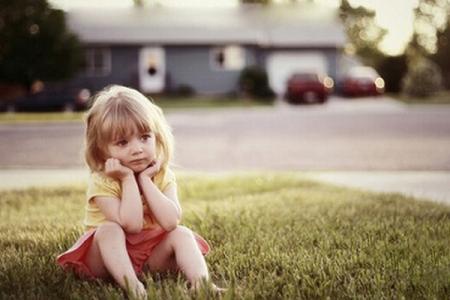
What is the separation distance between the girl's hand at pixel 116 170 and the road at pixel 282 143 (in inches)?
118

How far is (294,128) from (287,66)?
1934 centimetres

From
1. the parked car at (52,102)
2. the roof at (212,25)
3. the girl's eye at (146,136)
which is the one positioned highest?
the roof at (212,25)

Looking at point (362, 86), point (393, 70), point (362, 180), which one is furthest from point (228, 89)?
point (362, 180)

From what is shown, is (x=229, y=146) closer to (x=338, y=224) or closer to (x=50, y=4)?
(x=338, y=224)

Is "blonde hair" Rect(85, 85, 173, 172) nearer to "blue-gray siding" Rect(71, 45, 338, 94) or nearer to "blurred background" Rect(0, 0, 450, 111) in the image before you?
"blurred background" Rect(0, 0, 450, 111)

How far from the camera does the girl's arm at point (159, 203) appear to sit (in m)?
2.98

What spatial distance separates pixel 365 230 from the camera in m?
4.16

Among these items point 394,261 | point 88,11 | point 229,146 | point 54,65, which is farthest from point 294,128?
point 88,11

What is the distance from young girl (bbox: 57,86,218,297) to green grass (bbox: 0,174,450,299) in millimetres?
108

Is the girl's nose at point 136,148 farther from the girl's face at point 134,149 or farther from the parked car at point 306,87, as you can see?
the parked car at point 306,87

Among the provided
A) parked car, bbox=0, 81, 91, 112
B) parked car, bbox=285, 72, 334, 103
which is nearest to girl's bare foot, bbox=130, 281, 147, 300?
parked car, bbox=0, 81, 91, 112

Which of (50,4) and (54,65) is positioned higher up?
(50,4)

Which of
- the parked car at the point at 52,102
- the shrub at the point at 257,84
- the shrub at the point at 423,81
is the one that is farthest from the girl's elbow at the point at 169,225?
the shrub at the point at 423,81

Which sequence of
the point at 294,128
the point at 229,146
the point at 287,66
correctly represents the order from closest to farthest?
the point at 229,146 < the point at 294,128 < the point at 287,66
